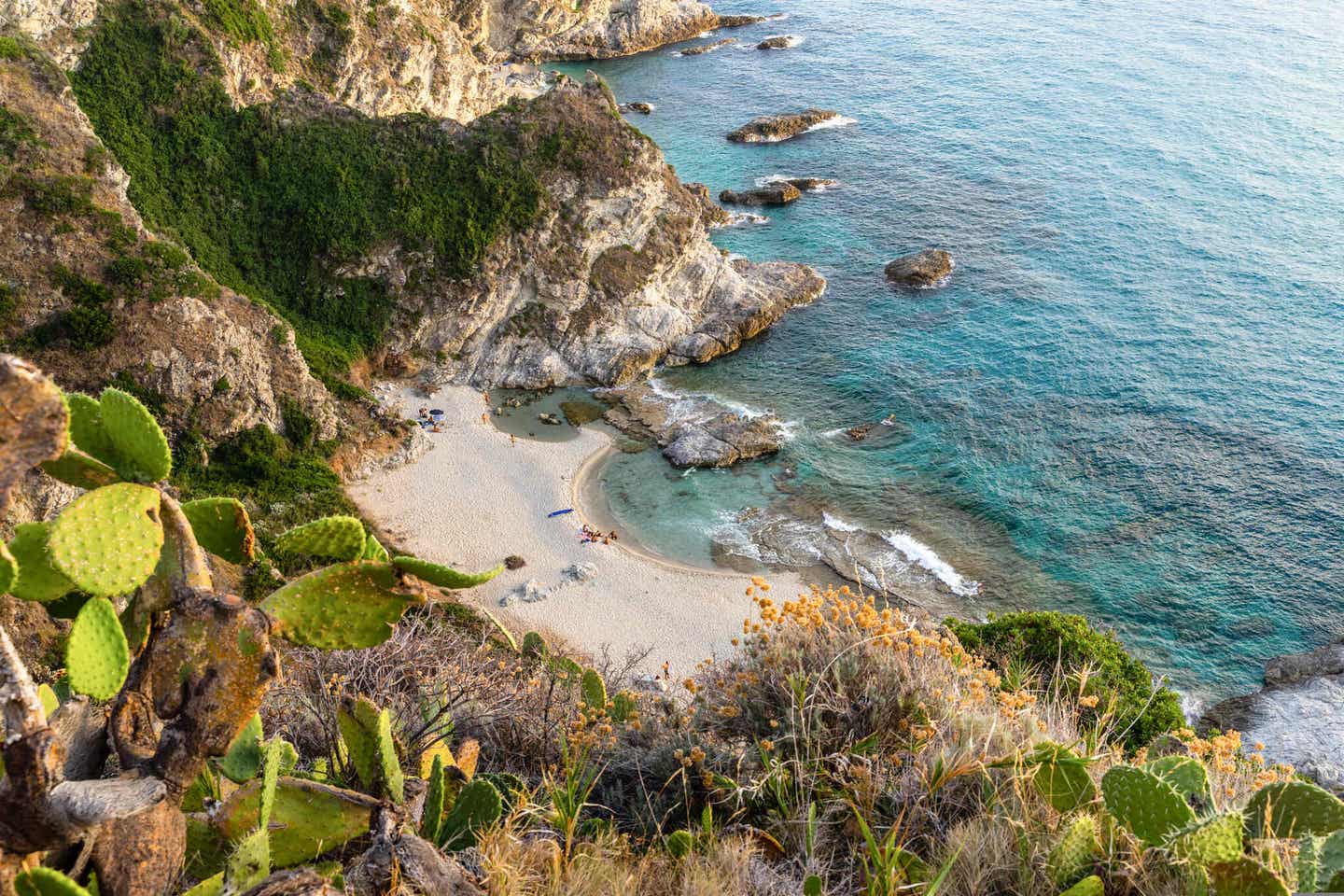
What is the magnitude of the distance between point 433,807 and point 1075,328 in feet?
185

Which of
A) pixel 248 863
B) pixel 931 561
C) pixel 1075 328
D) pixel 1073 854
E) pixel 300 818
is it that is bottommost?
pixel 931 561

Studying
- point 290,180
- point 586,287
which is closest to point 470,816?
point 586,287

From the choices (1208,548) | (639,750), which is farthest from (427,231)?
(639,750)

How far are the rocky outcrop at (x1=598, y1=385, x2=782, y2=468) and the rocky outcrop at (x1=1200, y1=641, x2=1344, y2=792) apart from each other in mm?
22058

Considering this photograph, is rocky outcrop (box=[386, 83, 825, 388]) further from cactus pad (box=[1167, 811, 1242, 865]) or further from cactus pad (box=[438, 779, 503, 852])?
cactus pad (box=[1167, 811, 1242, 865])

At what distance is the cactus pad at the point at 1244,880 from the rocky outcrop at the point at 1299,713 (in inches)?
1009

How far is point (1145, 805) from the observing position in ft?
21.2

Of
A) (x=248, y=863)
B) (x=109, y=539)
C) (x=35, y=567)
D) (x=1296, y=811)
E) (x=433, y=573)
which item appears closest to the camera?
(x=109, y=539)

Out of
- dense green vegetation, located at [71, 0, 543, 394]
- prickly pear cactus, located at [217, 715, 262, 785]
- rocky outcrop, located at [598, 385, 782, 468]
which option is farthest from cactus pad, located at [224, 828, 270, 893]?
dense green vegetation, located at [71, 0, 543, 394]

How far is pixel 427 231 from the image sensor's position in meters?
48.2

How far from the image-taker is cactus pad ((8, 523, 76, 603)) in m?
5.75

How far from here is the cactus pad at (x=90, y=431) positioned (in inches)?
223

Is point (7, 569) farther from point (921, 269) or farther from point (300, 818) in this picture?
point (921, 269)

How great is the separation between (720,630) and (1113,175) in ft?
187
